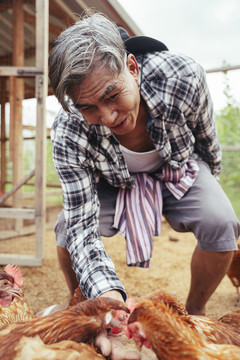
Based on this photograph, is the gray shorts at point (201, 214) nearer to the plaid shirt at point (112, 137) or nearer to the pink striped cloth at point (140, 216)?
the pink striped cloth at point (140, 216)

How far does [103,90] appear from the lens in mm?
1333

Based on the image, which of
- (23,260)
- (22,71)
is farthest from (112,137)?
(23,260)

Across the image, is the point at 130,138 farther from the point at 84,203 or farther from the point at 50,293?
the point at 50,293

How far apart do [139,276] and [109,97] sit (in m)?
2.16

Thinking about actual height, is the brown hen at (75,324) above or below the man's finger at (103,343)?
above

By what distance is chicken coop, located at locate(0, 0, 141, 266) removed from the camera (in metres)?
3.01

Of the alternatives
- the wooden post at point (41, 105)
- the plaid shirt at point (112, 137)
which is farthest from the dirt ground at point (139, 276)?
the plaid shirt at point (112, 137)

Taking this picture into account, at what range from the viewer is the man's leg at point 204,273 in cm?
181

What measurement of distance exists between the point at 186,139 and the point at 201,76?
0.37 meters

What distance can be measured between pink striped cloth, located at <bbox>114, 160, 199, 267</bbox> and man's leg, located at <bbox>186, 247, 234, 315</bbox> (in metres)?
0.29

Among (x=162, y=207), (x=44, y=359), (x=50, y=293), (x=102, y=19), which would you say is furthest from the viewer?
(x=50, y=293)

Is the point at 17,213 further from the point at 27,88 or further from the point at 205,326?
the point at 205,326

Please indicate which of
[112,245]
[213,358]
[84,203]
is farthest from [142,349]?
[112,245]

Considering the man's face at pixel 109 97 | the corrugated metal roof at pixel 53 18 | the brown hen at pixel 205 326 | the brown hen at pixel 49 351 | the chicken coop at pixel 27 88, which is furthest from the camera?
the chicken coop at pixel 27 88
